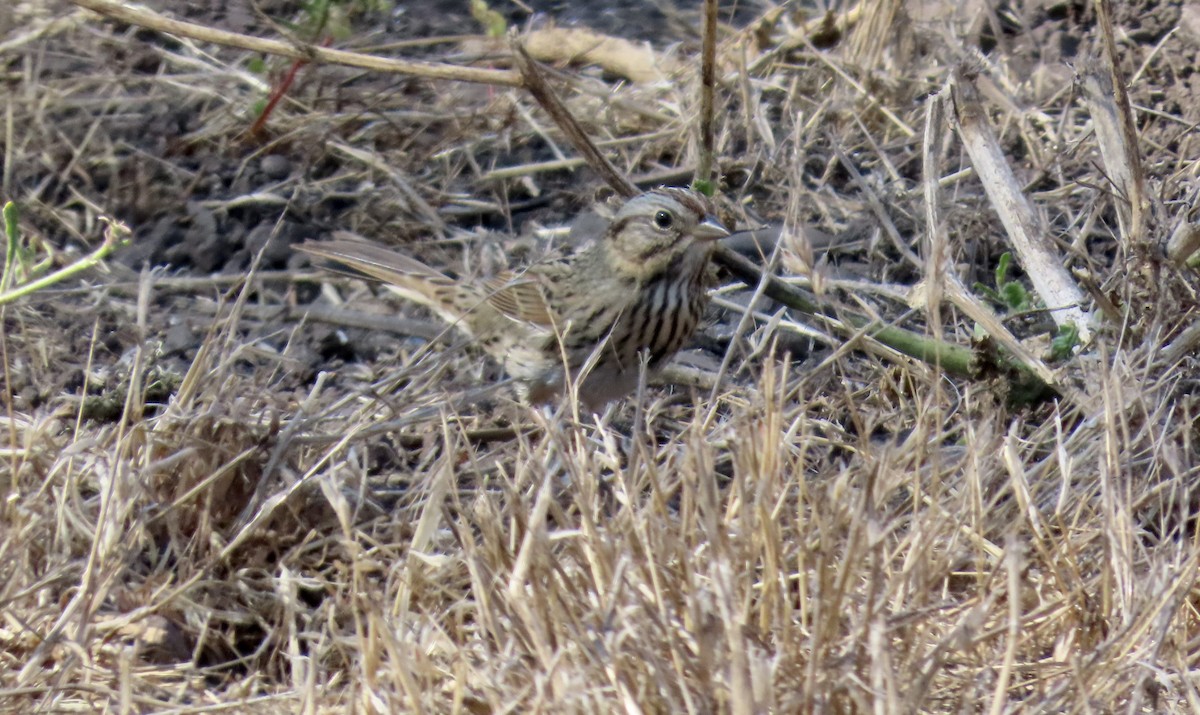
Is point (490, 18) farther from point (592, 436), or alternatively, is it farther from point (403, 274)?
point (592, 436)

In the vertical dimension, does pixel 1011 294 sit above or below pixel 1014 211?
below

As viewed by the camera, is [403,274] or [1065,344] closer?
[1065,344]

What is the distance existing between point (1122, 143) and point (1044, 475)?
1.20 m

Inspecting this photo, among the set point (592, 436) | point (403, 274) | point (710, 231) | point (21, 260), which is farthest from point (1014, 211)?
point (21, 260)

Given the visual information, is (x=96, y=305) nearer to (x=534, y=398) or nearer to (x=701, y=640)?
(x=534, y=398)

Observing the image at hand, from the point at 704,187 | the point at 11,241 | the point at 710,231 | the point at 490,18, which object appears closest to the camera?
the point at 11,241

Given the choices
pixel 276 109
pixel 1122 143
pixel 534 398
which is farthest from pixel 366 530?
pixel 276 109

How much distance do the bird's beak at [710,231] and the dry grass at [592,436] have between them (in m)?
0.27

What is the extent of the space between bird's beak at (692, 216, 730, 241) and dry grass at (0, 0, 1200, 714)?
0.27m

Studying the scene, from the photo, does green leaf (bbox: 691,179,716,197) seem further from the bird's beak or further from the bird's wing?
the bird's wing

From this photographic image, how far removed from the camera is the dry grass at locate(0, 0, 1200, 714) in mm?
2646

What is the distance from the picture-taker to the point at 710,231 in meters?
4.62

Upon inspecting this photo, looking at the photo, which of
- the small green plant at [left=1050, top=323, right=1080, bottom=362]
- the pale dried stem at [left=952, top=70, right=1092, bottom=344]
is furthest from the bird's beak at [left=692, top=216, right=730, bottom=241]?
the small green plant at [left=1050, top=323, right=1080, bottom=362]

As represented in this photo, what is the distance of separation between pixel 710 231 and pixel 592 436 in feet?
2.42
